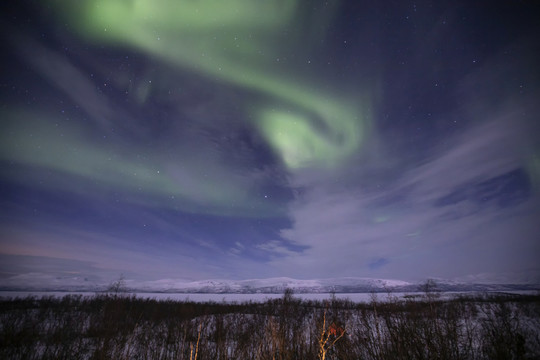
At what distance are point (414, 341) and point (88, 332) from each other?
2884 cm

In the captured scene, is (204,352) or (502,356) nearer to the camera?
(502,356)

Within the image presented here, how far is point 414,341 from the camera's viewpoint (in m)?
7.28

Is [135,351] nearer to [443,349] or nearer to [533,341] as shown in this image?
[443,349]

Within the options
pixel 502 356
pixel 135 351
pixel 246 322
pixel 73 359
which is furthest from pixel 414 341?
pixel 246 322

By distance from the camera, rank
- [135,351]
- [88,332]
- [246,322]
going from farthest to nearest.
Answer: [246,322]
[88,332]
[135,351]

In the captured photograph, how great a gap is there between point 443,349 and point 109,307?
49131mm

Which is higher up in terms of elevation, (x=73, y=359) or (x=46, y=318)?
(x=73, y=359)

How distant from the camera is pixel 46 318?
32125 mm

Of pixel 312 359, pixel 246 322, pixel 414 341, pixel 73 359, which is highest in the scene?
pixel 414 341

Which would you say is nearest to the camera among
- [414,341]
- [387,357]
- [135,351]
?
[414,341]

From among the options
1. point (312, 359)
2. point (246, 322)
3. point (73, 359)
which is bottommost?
point (246, 322)

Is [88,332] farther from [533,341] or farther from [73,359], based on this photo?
[533,341]

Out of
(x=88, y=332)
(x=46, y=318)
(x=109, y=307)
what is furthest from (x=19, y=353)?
(x=109, y=307)

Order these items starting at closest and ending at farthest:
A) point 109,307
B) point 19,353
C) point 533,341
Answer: point 19,353 < point 533,341 < point 109,307
